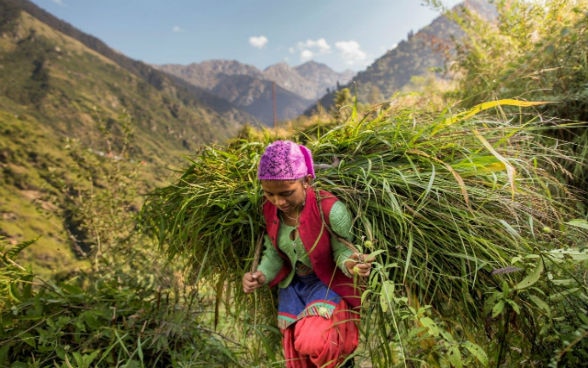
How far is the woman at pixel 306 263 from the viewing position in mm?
1798

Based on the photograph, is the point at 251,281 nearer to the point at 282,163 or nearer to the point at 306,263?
the point at 306,263

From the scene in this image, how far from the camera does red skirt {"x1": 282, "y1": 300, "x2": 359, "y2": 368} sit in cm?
179

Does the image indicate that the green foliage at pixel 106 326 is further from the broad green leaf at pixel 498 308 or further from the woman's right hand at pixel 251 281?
the broad green leaf at pixel 498 308

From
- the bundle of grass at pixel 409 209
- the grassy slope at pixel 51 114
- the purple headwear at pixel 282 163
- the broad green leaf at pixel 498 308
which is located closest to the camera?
the broad green leaf at pixel 498 308

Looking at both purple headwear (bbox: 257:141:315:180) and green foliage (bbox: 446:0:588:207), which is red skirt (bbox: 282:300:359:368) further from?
green foliage (bbox: 446:0:588:207)

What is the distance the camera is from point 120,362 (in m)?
2.25

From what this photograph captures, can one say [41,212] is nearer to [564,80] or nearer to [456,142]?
[456,142]

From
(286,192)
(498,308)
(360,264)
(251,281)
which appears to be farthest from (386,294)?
(251,281)

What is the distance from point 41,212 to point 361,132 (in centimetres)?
688

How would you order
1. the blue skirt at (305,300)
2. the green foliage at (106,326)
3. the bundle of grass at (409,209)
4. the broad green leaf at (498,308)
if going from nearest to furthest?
the broad green leaf at (498,308), the bundle of grass at (409,209), the blue skirt at (305,300), the green foliage at (106,326)

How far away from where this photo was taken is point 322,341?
1.80m

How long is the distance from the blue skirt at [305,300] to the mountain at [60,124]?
1.47m

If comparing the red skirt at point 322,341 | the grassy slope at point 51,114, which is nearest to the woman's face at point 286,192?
the red skirt at point 322,341

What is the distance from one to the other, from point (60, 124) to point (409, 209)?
149798 mm
